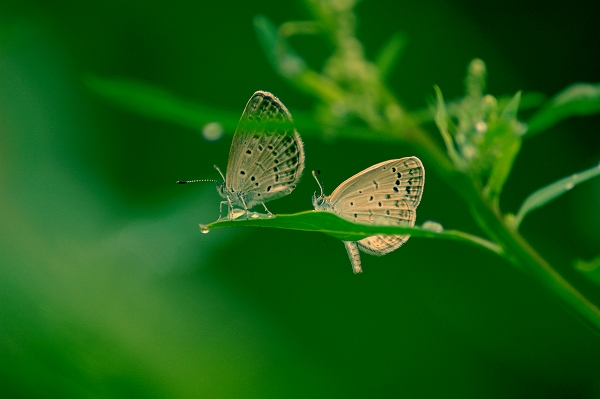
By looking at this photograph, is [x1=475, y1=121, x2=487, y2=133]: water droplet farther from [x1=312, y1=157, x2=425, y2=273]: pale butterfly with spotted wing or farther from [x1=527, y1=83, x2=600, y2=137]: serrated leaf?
[x1=312, y1=157, x2=425, y2=273]: pale butterfly with spotted wing

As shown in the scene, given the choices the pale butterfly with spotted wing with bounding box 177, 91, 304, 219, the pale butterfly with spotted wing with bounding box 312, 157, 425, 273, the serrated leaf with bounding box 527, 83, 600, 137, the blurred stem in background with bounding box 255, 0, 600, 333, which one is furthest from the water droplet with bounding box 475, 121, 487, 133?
the pale butterfly with spotted wing with bounding box 177, 91, 304, 219

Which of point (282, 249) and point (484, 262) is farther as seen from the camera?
point (282, 249)

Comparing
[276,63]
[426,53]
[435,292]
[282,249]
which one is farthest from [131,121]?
[276,63]

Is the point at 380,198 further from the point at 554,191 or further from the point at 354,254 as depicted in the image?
the point at 554,191

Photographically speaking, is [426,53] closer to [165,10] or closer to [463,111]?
[165,10]

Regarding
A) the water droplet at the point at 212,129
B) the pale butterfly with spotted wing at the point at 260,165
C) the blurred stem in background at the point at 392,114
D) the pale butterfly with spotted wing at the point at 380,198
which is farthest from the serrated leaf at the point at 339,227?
the pale butterfly with spotted wing at the point at 260,165

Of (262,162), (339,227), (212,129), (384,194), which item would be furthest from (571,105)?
(262,162)
